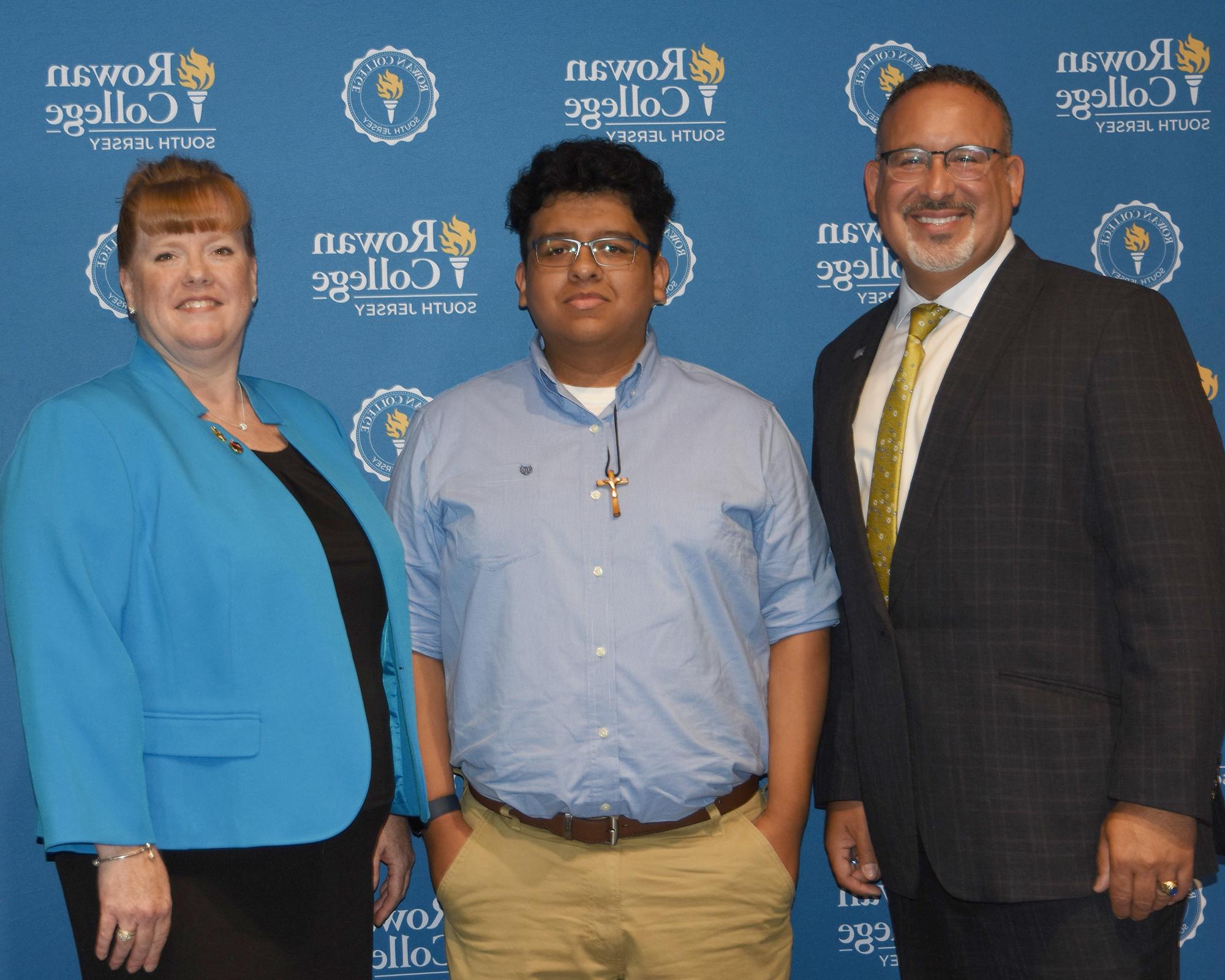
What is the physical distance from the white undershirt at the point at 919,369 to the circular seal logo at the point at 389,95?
1.21 metres

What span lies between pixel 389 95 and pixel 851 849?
2009 millimetres

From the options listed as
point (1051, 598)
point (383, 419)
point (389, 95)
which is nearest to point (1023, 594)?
point (1051, 598)

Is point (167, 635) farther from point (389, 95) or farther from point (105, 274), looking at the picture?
Result: point (389, 95)

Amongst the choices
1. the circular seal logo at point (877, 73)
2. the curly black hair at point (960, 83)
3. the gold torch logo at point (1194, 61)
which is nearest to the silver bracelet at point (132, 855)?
the curly black hair at point (960, 83)

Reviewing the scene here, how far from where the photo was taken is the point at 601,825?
2.13 metres

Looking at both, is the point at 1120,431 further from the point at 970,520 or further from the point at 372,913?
the point at 372,913

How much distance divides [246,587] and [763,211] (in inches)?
61.8

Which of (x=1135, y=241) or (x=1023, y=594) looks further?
(x=1135, y=241)

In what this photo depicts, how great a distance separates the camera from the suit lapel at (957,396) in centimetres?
202

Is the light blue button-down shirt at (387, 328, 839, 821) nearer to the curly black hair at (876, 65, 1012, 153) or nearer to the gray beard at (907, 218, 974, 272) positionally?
the gray beard at (907, 218, 974, 272)

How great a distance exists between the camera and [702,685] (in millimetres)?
2160

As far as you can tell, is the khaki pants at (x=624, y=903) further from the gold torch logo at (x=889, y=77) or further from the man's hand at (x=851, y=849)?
the gold torch logo at (x=889, y=77)

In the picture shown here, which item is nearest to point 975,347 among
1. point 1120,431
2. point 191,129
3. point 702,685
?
point 1120,431

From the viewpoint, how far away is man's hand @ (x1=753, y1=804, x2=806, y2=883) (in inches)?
87.0
